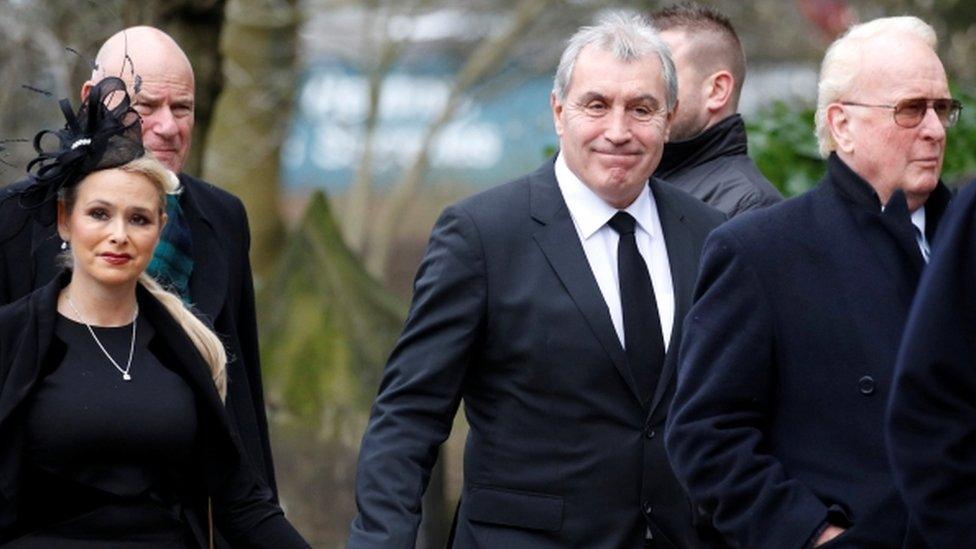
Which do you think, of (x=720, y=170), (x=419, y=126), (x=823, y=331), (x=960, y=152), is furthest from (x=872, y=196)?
(x=419, y=126)

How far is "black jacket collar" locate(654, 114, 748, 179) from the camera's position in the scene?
6664mm

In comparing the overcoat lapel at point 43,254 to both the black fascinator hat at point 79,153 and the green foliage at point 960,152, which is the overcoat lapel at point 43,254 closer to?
the black fascinator hat at point 79,153

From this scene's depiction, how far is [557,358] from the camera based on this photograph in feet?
17.5

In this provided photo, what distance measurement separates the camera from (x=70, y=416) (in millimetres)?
5152

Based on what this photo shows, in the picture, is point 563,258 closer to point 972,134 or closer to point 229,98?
point 972,134

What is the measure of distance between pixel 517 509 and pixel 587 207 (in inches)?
32.9

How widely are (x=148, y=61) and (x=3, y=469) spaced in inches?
62.5

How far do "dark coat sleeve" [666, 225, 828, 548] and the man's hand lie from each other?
38mm

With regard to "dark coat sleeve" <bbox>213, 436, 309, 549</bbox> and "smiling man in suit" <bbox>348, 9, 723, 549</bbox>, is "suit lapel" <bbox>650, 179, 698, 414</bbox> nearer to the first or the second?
"smiling man in suit" <bbox>348, 9, 723, 549</bbox>

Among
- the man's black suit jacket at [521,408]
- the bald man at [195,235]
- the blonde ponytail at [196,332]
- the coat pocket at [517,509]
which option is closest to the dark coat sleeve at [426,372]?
the man's black suit jacket at [521,408]

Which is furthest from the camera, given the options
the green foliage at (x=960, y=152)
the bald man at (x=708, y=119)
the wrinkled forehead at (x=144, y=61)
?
the green foliage at (x=960, y=152)

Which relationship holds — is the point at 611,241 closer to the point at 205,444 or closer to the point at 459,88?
the point at 205,444

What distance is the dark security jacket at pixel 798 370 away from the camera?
184 inches

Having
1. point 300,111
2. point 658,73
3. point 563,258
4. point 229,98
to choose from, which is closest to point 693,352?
point 563,258
